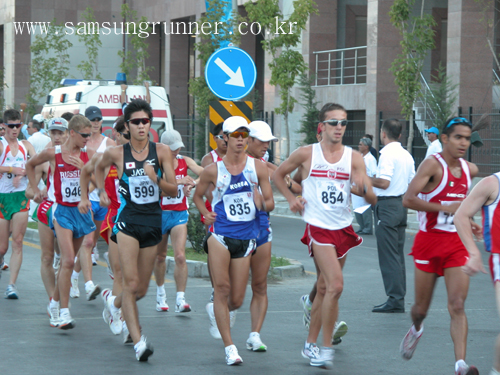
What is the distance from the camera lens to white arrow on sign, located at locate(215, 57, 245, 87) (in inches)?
427

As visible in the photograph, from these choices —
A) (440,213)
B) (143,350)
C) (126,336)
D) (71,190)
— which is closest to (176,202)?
(71,190)

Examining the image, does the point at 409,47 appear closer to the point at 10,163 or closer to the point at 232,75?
the point at 232,75

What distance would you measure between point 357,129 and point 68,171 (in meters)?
22.5

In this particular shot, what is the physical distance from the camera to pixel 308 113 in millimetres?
27719

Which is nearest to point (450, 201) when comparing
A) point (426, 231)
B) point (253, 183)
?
point (426, 231)

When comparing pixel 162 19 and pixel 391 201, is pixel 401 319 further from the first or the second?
pixel 162 19

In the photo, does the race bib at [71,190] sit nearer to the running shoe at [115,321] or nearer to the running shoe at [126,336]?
the running shoe at [115,321]

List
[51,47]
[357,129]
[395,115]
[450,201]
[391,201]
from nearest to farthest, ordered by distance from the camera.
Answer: [450,201], [391,201], [395,115], [357,129], [51,47]

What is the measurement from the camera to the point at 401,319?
849 centimetres

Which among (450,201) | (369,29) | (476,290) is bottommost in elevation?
(476,290)

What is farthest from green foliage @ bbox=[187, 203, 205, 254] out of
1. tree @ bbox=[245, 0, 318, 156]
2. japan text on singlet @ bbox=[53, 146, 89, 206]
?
tree @ bbox=[245, 0, 318, 156]

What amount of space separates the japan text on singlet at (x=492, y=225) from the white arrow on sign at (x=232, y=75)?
20.3 ft

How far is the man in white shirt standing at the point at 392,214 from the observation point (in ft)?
29.1

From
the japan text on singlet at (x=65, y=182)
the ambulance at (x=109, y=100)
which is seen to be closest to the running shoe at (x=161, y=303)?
the japan text on singlet at (x=65, y=182)
